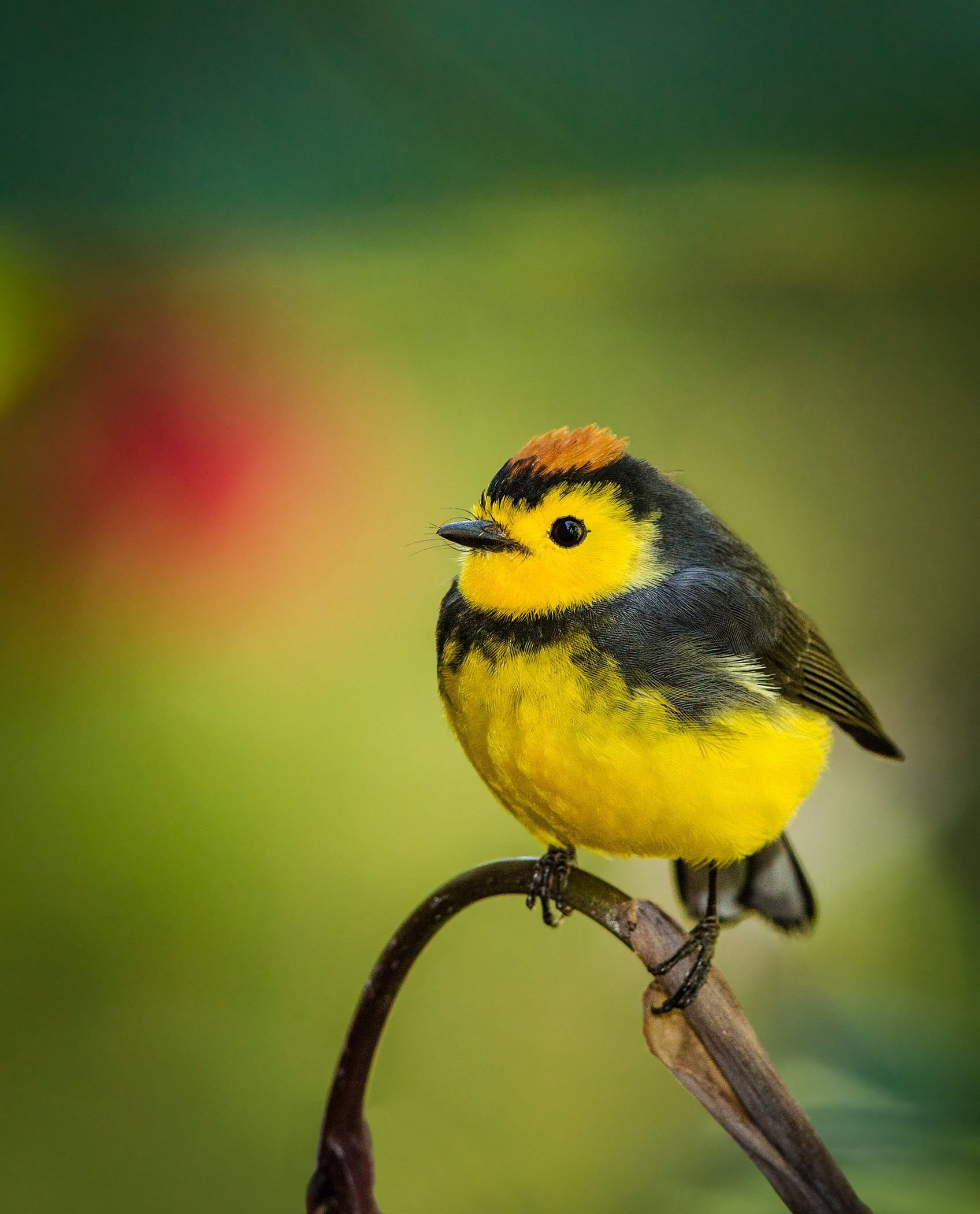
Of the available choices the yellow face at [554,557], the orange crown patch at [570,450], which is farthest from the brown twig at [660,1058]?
the orange crown patch at [570,450]

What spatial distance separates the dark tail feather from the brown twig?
0.50 meters

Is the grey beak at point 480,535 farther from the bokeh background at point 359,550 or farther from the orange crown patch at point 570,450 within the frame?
the bokeh background at point 359,550

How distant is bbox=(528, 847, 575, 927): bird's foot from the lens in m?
1.24

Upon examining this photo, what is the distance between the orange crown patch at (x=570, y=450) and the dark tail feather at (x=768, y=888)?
0.63 meters

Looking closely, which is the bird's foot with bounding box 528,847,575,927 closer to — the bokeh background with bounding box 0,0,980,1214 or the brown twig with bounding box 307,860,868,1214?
the brown twig with bounding box 307,860,868,1214

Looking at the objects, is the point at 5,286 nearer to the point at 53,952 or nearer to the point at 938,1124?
the point at 53,952

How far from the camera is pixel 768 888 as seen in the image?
5.62 feet

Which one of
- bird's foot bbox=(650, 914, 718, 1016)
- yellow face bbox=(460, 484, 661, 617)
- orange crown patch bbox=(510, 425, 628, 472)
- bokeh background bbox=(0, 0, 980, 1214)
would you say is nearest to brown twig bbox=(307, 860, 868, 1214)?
bird's foot bbox=(650, 914, 718, 1016)

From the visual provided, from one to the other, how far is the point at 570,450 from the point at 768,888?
2.35 ft

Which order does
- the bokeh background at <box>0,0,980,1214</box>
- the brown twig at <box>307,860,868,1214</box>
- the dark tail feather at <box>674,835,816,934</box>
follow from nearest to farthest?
the brown twig at <box>307,860,868,1214</box>
the dark tail feather at <box>674,835,816,934</box>
the bokeh background at <box>0,0,980,1214</box>

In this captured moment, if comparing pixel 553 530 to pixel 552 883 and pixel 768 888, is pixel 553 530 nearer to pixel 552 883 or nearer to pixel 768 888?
pixel 552 883

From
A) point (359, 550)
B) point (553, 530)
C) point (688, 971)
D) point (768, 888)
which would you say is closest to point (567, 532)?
point (553, 530)

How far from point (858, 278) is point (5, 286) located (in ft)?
5.33

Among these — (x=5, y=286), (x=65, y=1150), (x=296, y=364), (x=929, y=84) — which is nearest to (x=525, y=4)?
(x=929, y=84)
